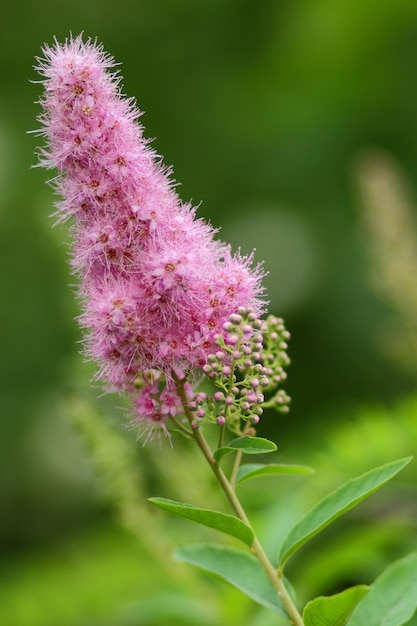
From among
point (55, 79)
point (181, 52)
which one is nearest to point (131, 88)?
point (181, 52)

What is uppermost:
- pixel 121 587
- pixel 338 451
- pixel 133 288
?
pixel 133 288

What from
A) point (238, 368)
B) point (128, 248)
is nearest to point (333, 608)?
point (238, 368)

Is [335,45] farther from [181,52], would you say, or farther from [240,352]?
[240,352]

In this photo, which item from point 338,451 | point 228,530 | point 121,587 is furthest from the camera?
point 121,587

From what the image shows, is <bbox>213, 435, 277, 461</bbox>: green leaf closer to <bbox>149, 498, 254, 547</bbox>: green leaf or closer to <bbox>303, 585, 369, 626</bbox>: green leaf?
<bbox>149, 498, 254, 547</bbox>: green leaf

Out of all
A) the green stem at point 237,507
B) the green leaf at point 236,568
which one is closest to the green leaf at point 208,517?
the green stem at point 237,507

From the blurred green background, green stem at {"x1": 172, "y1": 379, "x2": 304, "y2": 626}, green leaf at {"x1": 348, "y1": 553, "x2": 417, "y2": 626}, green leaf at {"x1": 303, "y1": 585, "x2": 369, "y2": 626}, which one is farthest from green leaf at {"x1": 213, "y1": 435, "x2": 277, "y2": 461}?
the blurred green background

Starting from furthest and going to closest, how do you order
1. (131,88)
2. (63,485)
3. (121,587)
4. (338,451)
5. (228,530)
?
(131,88)
(63,485)
(121,587)
(338,451)
(228,530)

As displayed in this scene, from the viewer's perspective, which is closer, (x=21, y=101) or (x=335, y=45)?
(x=335, y=45)
